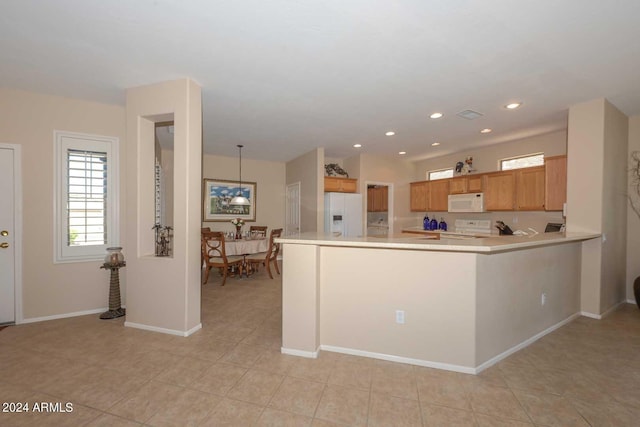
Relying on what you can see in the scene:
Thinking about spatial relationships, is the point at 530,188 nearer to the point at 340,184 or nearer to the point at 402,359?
the point at 340,184

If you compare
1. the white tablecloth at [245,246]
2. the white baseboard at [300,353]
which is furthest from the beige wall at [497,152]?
the white baseboard at [300,353]

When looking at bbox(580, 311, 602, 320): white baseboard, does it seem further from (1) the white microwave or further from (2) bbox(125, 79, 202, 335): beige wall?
(2) bbox(125, 79, 202, 335): beige wall

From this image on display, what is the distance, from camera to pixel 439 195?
603 cm

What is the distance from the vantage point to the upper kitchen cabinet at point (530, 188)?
4.38 m

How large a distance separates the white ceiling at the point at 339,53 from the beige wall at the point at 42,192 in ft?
0.66

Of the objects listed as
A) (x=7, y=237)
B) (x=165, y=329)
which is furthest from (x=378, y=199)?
(x=7, y=237)

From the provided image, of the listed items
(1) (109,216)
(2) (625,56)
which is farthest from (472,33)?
(1) (109,216)

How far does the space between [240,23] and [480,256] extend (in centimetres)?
252

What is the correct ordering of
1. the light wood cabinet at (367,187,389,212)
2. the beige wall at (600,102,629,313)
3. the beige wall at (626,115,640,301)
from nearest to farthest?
the beige wall at (600,102,629,313)
the beige wall at (626,115,640,301)
the light wood cabinet at (367,187,389,212)

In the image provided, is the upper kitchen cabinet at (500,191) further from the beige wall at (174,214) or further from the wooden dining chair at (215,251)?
the beige wall at (174,214)

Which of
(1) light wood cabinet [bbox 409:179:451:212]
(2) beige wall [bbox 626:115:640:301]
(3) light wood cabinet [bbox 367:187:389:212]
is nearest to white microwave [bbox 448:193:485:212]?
(1) light wood cabinet [bbox 409:179:451:212]

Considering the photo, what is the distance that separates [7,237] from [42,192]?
0.59 m

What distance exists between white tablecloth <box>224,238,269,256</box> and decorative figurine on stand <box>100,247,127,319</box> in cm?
179

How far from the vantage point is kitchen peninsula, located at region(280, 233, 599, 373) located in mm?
2197
